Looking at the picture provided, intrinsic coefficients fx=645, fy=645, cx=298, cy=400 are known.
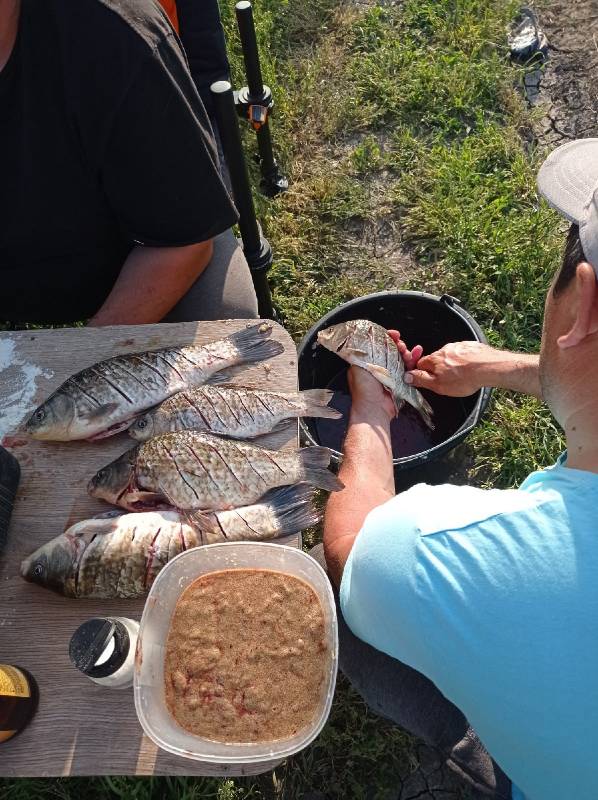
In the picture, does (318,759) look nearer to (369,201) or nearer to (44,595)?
(44,595)

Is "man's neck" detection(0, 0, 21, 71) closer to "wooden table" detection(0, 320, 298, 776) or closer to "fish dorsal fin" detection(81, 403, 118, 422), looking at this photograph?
"wooden table" detection(0, 320, 298, 776)

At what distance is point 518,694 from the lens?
128 cm

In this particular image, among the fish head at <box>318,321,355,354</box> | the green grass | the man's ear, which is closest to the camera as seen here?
the man's ear

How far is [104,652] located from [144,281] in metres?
1.50

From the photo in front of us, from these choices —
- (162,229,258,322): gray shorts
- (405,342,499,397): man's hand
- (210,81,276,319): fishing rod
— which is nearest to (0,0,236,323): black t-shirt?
(162,229,258,322): gray shorts

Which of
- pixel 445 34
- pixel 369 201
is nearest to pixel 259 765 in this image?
pixel 369 201

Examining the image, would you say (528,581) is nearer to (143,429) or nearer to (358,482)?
(358,482)

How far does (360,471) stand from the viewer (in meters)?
2.36

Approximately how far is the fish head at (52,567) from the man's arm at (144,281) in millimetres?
1032

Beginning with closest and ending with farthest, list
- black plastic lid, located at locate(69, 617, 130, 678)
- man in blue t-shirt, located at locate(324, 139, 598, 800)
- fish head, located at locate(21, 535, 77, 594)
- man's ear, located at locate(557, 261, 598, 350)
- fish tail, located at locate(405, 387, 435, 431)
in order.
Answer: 1. man in blue t-shirt, located at locate(324, 139, 598, 800)
2. man's ear, located at locate(557, 261, 598, 350)
3. black plastic lid, located at locate(69, 617, 130, 678)
4. fish head, located at locate(21, 535, 77, 594)
5. fish tail, located at locate(405, 387, 435, 431)

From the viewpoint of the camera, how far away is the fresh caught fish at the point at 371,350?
2719mm

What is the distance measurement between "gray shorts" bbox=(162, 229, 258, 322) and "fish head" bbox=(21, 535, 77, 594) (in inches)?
50.7

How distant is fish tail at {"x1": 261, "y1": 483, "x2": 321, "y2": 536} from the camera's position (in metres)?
1.99

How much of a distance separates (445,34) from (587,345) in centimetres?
452
